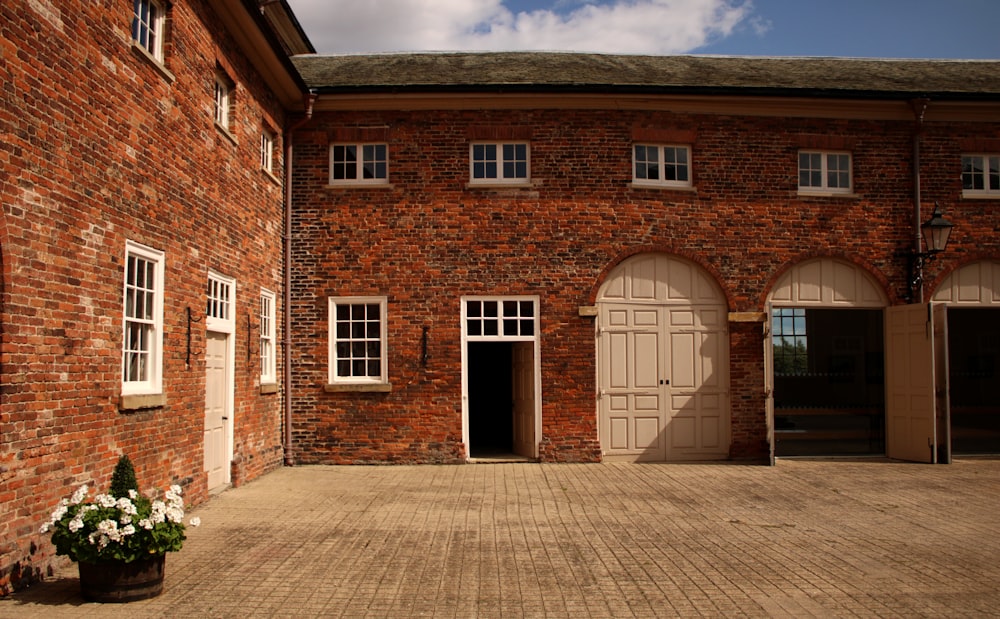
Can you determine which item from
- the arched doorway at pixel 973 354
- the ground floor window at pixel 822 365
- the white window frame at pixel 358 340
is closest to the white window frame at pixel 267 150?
the white window frame at pixel 358 340

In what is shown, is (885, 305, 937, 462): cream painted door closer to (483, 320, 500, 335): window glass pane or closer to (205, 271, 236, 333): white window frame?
(483, 320, 500, 335): window glass pane

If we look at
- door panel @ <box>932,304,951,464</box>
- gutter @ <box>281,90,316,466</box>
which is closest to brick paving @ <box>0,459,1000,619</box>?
gutter @ <box>281,90,316,466</box>

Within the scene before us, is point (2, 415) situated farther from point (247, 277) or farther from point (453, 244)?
point (453, 244)

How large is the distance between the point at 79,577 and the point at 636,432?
9.59 m

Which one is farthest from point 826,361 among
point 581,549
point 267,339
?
point 581,549

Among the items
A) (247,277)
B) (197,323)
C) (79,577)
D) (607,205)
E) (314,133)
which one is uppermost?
(314,133)

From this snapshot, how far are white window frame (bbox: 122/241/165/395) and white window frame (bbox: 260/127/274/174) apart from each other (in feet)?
15.0

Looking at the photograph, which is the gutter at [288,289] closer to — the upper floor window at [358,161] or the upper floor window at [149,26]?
the upper floor window at [358,161]

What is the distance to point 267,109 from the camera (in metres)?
13.3

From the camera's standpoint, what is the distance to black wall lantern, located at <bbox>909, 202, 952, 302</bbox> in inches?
559

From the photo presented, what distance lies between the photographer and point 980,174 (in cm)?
1524

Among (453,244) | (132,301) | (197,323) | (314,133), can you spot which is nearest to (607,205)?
(453,244)

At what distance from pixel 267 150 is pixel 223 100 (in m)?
2.14

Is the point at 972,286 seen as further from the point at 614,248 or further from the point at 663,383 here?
the point at 614,248
